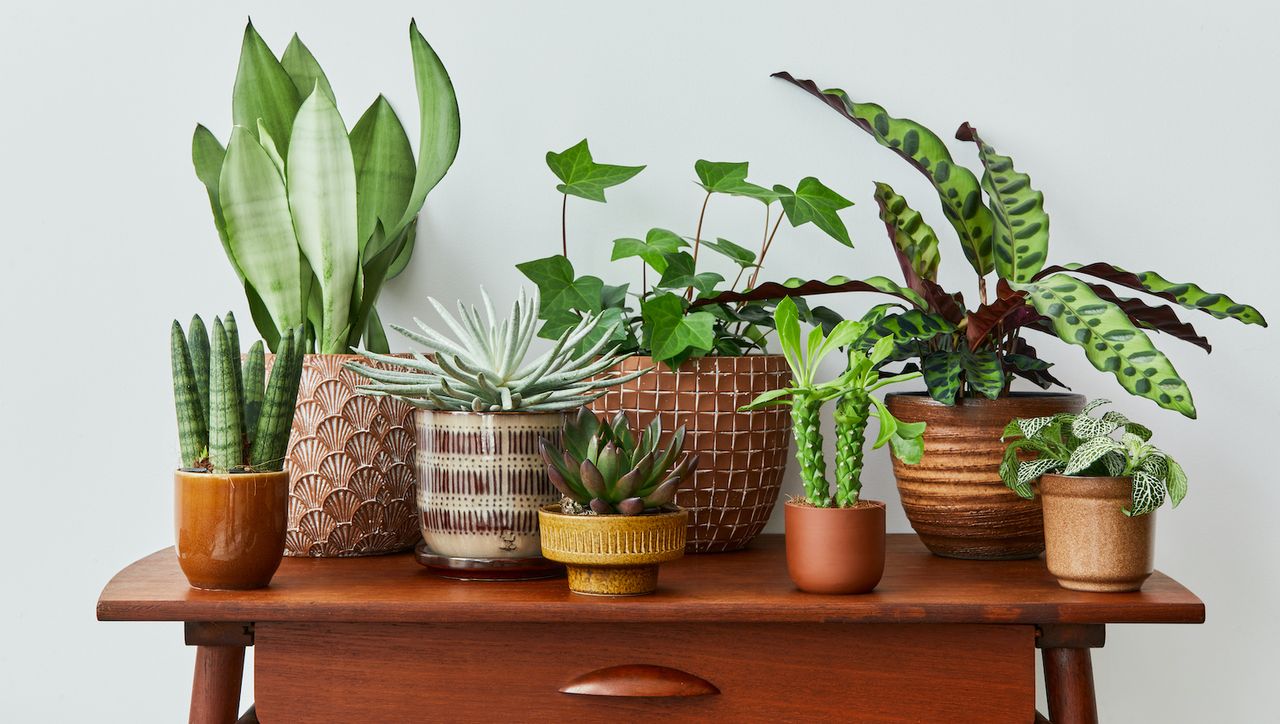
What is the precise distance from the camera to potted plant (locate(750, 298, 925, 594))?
87cm

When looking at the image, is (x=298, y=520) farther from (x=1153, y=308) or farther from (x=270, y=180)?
(x=1153, y=308)

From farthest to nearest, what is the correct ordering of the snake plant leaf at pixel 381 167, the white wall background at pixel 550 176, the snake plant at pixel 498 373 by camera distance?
the white wall background at pixel 550 176, the snake plant leaf at pixel 381 167, the snake plant at pixel 498 373

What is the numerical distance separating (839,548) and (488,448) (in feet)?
1.06

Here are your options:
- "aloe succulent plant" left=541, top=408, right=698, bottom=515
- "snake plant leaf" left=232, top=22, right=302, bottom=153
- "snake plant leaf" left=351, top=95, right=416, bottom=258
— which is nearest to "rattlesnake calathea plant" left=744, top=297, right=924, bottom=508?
"aloe succulent plant" left=541, top=408, right=698, bottom=515

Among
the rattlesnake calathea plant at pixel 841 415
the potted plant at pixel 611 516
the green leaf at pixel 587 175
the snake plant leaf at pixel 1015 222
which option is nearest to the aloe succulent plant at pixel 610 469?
the potted plant at pixel 611 516

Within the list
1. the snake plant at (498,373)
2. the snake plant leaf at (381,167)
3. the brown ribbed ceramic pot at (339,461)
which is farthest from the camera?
the snake plant leaf at (381,167)

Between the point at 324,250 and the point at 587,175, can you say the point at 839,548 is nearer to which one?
the point at 587,175

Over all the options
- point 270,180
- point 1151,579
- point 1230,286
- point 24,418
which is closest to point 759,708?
point 1151,579

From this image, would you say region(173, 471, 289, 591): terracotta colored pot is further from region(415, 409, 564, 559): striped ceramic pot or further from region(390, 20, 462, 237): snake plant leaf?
region(390, 20, 462, 237): snake plant leaf

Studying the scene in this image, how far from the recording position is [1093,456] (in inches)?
34.8

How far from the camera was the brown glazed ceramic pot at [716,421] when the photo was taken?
1.07 metres

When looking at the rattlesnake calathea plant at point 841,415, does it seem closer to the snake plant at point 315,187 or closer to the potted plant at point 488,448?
the potted plant at point 488,448

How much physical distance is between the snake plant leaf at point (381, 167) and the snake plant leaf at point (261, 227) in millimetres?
106

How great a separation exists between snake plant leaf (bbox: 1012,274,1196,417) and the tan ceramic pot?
38cm
